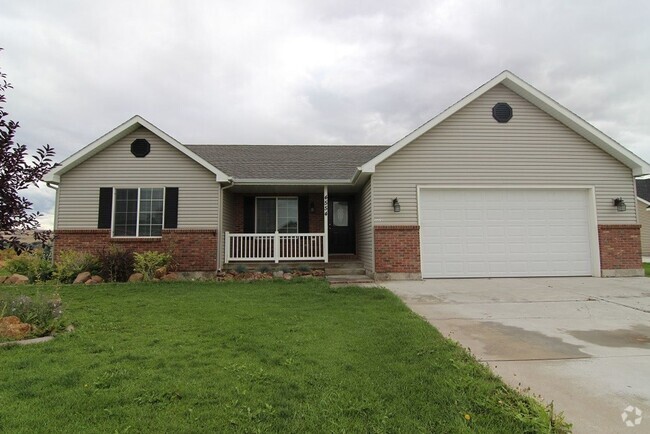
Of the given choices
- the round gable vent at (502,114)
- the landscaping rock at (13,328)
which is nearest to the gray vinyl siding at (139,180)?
the landscaping rock at (13,328)

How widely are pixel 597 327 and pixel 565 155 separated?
7.35 m

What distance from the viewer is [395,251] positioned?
10.2 metres

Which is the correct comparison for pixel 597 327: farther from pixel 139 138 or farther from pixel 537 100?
pixel 139 138

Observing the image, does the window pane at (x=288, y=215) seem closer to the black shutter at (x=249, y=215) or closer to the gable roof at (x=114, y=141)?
the black shutter at (x=249, y=215)

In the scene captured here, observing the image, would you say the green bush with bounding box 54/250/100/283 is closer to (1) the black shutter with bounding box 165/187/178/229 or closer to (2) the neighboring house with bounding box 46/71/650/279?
(2) the neighboring house with bounding box 46/71/650/279

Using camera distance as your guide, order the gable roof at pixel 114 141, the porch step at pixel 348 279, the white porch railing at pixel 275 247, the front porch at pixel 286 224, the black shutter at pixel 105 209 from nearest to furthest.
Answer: the porch step at pixel 348 279, the gable roof at pixel 114 141, the black shutter at pixel 105 209, the white porch railing at pixel 275 247, the front porch at pixel 286 224

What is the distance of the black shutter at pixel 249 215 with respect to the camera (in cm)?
1334

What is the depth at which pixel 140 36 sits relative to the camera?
32.8ft

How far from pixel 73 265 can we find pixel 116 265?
1.34m

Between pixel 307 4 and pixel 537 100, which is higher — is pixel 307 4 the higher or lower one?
the higher one

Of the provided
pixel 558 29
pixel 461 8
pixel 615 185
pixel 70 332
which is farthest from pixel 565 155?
pixel 70 332

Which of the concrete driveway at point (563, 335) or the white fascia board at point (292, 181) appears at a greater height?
the white fascia board at point (292, 181)

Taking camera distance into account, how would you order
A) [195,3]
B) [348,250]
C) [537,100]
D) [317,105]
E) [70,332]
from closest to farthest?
[70,332]
[195,3]
[537,100]
[348,250]
[317,105]

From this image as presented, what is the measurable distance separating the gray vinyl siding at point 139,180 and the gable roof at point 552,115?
5219mm
